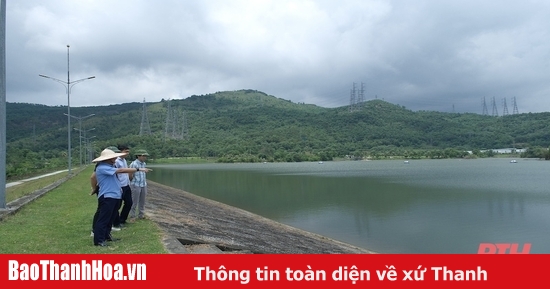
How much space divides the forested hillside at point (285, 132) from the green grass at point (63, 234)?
10990 cm

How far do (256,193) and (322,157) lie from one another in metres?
91.5

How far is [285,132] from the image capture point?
6403 inches

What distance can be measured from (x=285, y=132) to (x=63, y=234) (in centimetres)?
15331

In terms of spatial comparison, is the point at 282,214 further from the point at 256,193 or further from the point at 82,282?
the point at 82,282

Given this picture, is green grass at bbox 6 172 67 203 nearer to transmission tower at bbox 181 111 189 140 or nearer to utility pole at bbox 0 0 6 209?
utility pole at bbox 0 0 6 209

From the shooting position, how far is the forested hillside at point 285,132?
13362 centimetres

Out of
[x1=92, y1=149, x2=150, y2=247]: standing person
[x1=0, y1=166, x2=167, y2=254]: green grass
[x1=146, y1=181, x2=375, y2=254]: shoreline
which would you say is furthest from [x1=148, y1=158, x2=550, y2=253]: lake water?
[x1=92, y1=149, x2=150, y2=247]: standing person

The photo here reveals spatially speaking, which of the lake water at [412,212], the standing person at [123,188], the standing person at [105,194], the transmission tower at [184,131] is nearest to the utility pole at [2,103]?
the standing person at [123,188]

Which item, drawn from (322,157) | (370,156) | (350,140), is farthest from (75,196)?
(350,140)

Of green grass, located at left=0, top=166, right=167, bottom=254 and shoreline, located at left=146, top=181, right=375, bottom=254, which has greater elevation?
green grass, located at left=0, top=166, right=167, bottom=254

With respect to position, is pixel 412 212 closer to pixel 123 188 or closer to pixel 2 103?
pixel 123 188

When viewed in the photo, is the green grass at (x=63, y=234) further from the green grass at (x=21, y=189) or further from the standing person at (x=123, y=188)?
the green grass at (x=21, y=189)

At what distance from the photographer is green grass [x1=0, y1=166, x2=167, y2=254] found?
8.23 meters

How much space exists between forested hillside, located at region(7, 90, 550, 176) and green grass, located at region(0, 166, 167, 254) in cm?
10990
